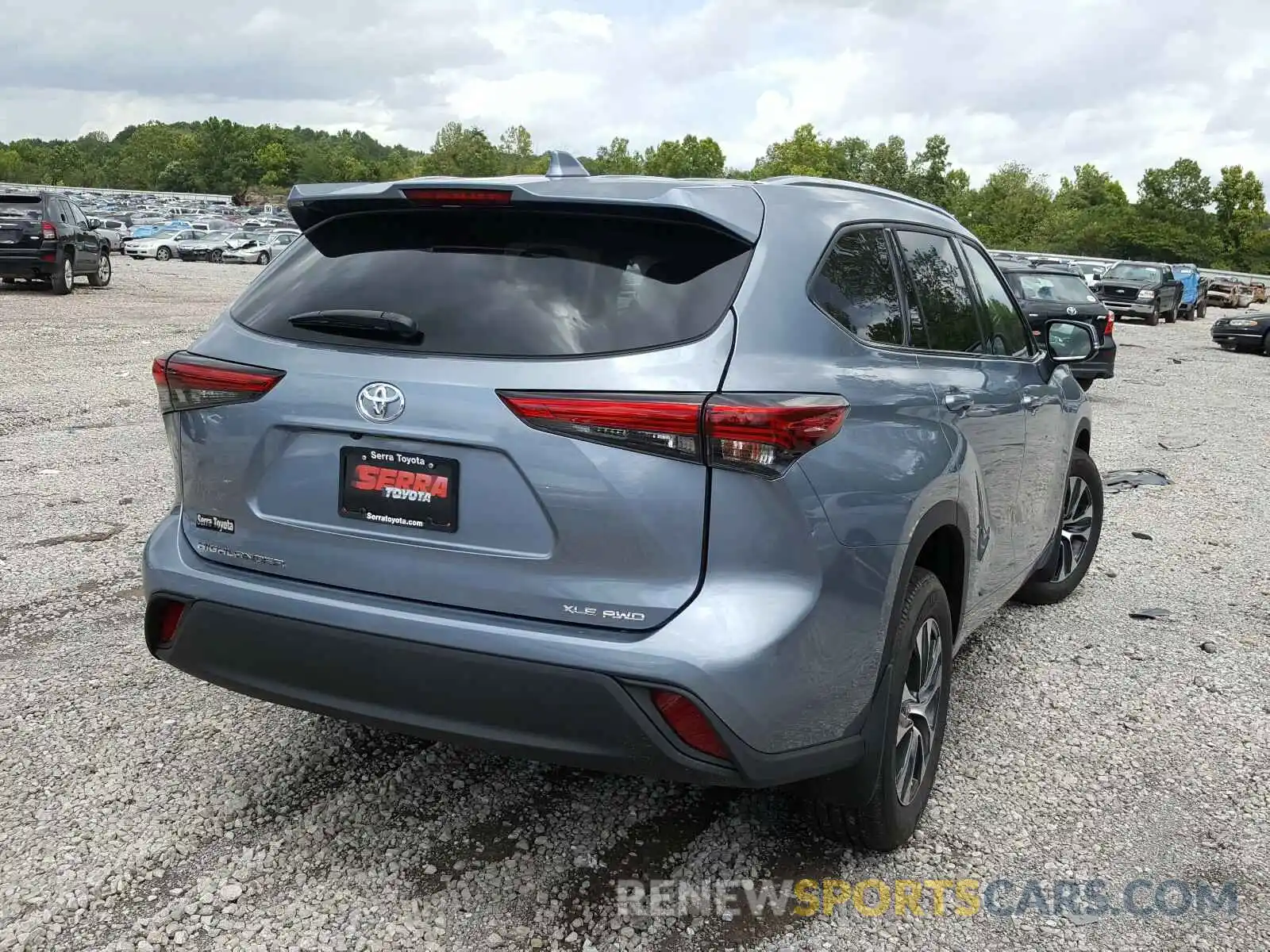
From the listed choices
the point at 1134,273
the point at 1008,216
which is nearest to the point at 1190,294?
the point at 1134,273

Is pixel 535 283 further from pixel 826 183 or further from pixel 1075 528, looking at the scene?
pixel 1075 528

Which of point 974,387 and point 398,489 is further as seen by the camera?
point 974,387

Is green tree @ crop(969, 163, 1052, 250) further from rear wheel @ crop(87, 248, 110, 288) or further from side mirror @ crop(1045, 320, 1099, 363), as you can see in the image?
side mirror @ crop(1045, 320, 1099, 363)

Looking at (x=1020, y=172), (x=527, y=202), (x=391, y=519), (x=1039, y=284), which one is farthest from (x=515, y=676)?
(x=1020, y=172)

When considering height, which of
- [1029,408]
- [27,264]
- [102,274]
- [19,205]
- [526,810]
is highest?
[19,205]

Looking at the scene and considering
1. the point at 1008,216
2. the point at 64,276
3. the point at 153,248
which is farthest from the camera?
the point at 1008,216

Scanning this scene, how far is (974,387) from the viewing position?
3.67 meters

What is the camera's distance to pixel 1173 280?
113 feet

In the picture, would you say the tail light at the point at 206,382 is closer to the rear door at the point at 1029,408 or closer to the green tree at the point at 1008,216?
the rear door at the point at 1029,408

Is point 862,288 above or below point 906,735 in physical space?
above

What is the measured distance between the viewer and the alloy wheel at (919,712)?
3.19 metres

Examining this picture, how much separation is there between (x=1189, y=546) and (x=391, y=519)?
5.92 metres

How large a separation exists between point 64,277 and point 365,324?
22.4 metres

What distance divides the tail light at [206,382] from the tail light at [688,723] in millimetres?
1237
